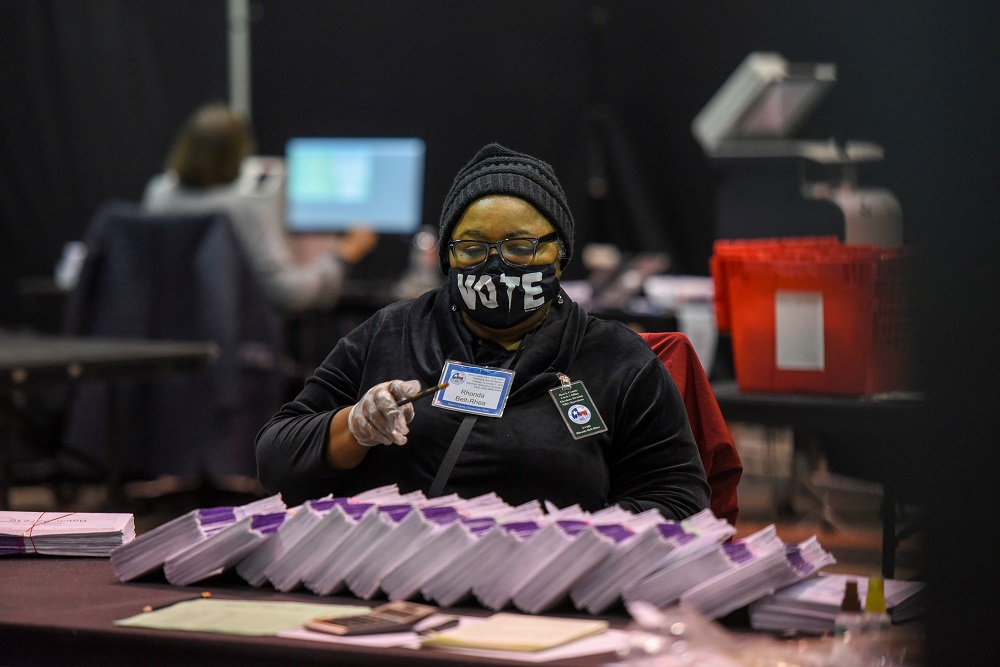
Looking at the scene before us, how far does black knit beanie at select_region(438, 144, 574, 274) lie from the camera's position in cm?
196

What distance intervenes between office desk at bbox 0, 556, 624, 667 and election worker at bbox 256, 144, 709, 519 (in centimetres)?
39

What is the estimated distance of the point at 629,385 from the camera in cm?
191

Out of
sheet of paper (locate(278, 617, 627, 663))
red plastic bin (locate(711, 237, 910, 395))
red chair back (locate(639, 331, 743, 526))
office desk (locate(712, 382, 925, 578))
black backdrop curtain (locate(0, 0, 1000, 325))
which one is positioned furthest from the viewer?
black backdrop curtain (locate(0, 0, 1000, 325))

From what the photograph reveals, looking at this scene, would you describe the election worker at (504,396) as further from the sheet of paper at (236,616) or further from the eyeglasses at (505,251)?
the sheet of paper at (236,616)

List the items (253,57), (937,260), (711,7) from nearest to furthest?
1. (937,260)
2. (711,7)
3. (253,57)

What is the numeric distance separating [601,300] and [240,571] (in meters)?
3.37

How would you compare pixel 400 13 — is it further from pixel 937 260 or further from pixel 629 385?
pixel 937 260

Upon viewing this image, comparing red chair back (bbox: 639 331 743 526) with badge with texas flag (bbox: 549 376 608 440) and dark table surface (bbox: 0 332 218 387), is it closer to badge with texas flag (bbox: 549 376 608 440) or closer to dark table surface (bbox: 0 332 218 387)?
badge with texas flag (bbox: 549 376 608 440)

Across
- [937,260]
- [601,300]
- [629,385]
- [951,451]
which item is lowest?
[601,300]

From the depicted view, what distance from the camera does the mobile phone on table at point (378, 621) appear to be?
4.26 ft

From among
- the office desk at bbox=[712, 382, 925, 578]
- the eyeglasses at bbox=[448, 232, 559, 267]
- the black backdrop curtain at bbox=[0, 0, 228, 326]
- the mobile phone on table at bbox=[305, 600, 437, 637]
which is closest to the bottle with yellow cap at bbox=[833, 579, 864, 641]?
the mobile phone on table at bbox=[305, 600, 437, 637]

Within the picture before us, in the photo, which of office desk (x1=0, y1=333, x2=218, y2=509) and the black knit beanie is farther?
office desk (x1=0, y1=333, x2=218, y2=509)

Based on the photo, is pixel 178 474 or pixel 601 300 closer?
pixel 178 474

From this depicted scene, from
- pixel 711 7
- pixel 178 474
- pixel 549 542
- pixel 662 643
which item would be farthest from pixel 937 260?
pixel 711 7
